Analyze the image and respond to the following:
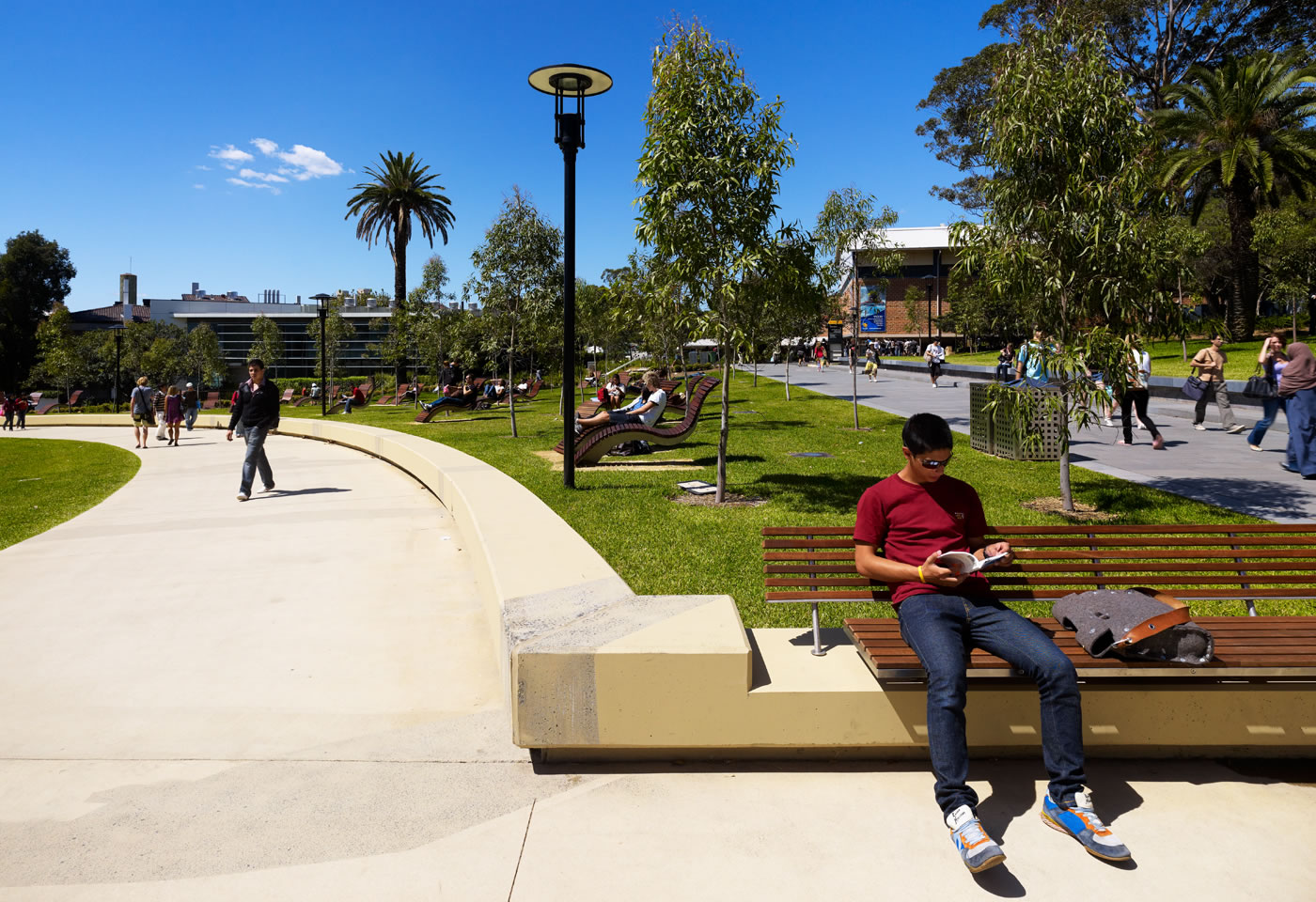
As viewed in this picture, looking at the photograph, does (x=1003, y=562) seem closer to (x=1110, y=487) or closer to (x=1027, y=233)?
(x=1027, y=233)

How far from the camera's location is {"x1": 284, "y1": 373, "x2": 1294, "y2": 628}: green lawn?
5.85 meters

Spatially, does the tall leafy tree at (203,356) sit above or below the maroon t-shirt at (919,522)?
above

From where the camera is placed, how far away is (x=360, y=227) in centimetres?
4878

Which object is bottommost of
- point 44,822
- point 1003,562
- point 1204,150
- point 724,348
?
point 44,822

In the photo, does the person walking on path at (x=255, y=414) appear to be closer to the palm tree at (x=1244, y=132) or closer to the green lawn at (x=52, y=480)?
the green lawn at (x=52, y=480)

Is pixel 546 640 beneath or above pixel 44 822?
above

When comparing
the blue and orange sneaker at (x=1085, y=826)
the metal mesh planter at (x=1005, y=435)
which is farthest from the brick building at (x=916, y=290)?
the blue and orange sneaker at (x=1085, y=826)

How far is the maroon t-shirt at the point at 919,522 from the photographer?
3.53 m

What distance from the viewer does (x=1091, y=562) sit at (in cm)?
394

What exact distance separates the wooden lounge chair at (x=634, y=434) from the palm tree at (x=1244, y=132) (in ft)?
85.2

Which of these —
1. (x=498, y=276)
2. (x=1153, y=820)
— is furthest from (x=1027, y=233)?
(x=498, y=276)

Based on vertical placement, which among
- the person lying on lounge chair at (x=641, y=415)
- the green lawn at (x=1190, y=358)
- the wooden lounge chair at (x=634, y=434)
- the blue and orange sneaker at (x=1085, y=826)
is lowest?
the blue and orange sneaker at (x=1085, y=826)

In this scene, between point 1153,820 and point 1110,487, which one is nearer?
point 1153,820

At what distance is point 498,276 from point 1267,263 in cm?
3076
